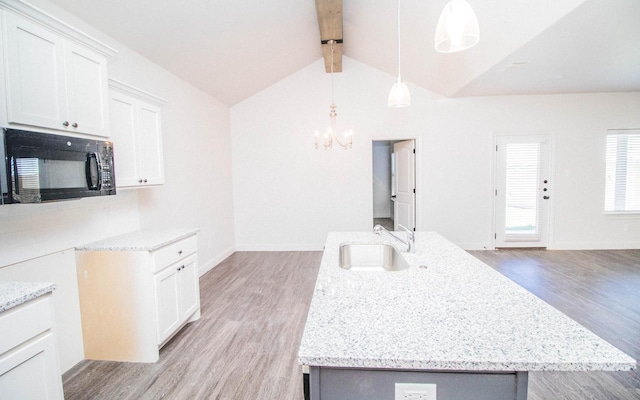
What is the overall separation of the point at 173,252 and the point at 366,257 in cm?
157

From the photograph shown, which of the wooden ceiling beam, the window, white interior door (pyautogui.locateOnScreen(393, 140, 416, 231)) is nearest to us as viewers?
the wooden ceiling beam

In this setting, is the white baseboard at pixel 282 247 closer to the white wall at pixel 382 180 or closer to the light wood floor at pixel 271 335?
the light wood floor at pixel 271 335

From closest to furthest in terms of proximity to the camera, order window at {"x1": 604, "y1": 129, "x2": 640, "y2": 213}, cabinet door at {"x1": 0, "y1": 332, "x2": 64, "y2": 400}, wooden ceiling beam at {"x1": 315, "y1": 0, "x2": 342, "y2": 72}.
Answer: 1. cabinet door at {"x1": 0, "y1": 332, "x2": 64, "y2": 400}
2. wooden ceiling beam at {"x1": 315, "y1": 0, "x2": 342, "y2": 72}
3. window at {"x1": 604, "y1": 129, "x2": 640, "y2": 213}

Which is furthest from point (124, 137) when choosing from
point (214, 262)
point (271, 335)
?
point (214, 262)

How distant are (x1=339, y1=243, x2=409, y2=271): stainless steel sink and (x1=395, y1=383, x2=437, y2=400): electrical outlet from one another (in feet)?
4.08

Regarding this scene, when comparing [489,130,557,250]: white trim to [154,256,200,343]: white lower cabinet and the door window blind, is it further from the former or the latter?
[154,256,200,343]: white lower cabinet

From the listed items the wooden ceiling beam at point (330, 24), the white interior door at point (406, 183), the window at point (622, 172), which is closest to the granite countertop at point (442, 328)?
the wooden ceiling beam at point (330, 24)

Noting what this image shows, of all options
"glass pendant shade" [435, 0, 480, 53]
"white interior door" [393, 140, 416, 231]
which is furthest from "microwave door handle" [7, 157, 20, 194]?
"white interior door" [393, 140, 416, 231]

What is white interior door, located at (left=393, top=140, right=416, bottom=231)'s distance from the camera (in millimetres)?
5148

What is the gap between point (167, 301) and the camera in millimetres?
2229

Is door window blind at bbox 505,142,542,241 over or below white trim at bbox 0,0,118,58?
below

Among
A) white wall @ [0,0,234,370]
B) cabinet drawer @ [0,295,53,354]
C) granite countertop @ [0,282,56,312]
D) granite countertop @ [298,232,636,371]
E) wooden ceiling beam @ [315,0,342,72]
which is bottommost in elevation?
cabinet drawer @ [0,295,53,354]

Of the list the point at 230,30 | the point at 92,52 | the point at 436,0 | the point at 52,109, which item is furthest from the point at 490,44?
the point at 52,109

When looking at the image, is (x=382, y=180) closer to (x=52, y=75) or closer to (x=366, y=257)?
(x=366, y=257)
